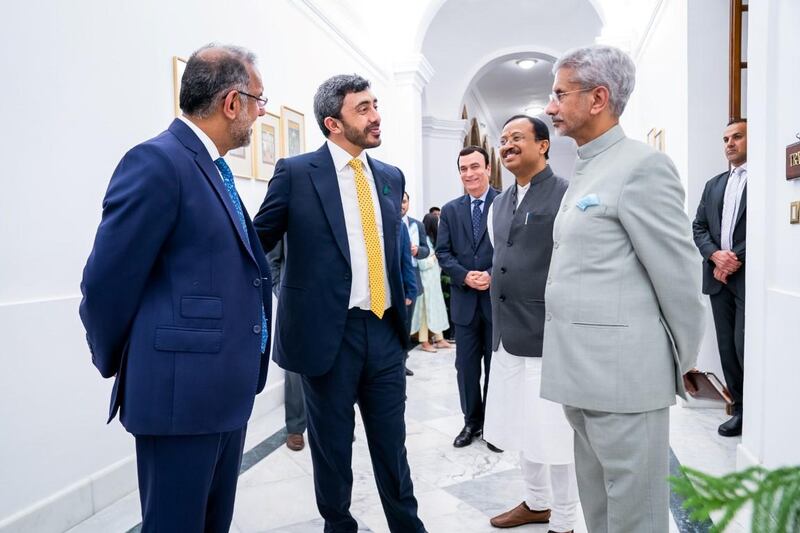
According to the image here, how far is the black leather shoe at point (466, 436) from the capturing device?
12.2ft

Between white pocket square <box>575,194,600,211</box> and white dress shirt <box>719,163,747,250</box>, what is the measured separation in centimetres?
263

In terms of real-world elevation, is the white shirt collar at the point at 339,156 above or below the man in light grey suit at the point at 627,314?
above

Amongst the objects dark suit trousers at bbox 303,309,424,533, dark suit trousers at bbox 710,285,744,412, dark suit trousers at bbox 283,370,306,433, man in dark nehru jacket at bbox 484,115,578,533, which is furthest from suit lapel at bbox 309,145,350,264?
dark suit trousers at bbox 710,285,744,412

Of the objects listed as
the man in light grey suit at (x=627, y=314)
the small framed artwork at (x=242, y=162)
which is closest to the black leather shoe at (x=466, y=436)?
the man in light grey suit at (x=627, y=314)

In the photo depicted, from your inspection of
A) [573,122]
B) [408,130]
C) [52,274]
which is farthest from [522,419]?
[408,130]

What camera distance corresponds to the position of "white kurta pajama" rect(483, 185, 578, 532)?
2.30 meters

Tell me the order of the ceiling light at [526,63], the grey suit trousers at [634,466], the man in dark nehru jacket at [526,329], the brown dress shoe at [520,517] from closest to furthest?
1. the grey suit trousers at [634,466]
2. the man in dark nehru jacket at [526,329]
3. the brown dress shoe at [520,517]
4. the ceiling light at [526,63]

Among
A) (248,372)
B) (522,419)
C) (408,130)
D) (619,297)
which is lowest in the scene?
(522,419)

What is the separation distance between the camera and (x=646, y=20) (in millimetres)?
6121

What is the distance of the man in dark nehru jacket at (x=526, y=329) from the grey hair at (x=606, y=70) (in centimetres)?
73

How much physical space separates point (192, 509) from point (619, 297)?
126cm

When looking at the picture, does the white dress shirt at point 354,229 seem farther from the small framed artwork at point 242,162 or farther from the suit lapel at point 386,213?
the small framed artwork at point 242,162

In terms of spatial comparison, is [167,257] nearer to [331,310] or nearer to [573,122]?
[331,310]

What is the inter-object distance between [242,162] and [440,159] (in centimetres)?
742
